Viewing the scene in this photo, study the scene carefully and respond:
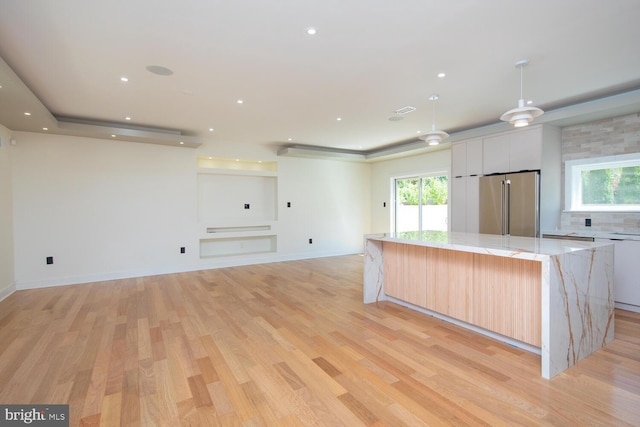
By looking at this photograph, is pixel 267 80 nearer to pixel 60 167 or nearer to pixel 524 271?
pixel 524 271

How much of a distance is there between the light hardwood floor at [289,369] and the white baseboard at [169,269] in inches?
47.2

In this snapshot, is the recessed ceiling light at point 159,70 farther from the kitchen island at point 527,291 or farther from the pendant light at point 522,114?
the pendant light at point 522,114

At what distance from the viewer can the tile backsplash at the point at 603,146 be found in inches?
164

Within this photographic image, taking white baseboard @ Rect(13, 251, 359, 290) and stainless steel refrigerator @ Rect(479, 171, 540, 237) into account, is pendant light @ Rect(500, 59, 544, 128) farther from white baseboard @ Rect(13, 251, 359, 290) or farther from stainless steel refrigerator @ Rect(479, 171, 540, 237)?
white baseboard @ Rect(13, 251, 359, 290)

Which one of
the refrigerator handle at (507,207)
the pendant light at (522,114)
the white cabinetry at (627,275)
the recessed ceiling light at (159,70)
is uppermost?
the recessed ceiling light at (159,70)

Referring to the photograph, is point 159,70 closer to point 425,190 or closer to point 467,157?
point 467,157

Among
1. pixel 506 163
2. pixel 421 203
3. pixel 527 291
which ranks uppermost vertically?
pixel 506 163

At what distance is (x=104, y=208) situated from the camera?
554cm

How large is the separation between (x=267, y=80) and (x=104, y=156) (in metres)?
3.82

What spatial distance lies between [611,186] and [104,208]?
7.95 metres

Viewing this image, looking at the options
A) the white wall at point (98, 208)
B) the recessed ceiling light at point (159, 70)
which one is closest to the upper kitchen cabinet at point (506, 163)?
the recessed ceiling light at point (159, 70)

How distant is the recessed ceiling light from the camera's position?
3.16 metres

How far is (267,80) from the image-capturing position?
11.5ft

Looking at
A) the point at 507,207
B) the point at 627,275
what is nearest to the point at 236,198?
the point at 507,207
